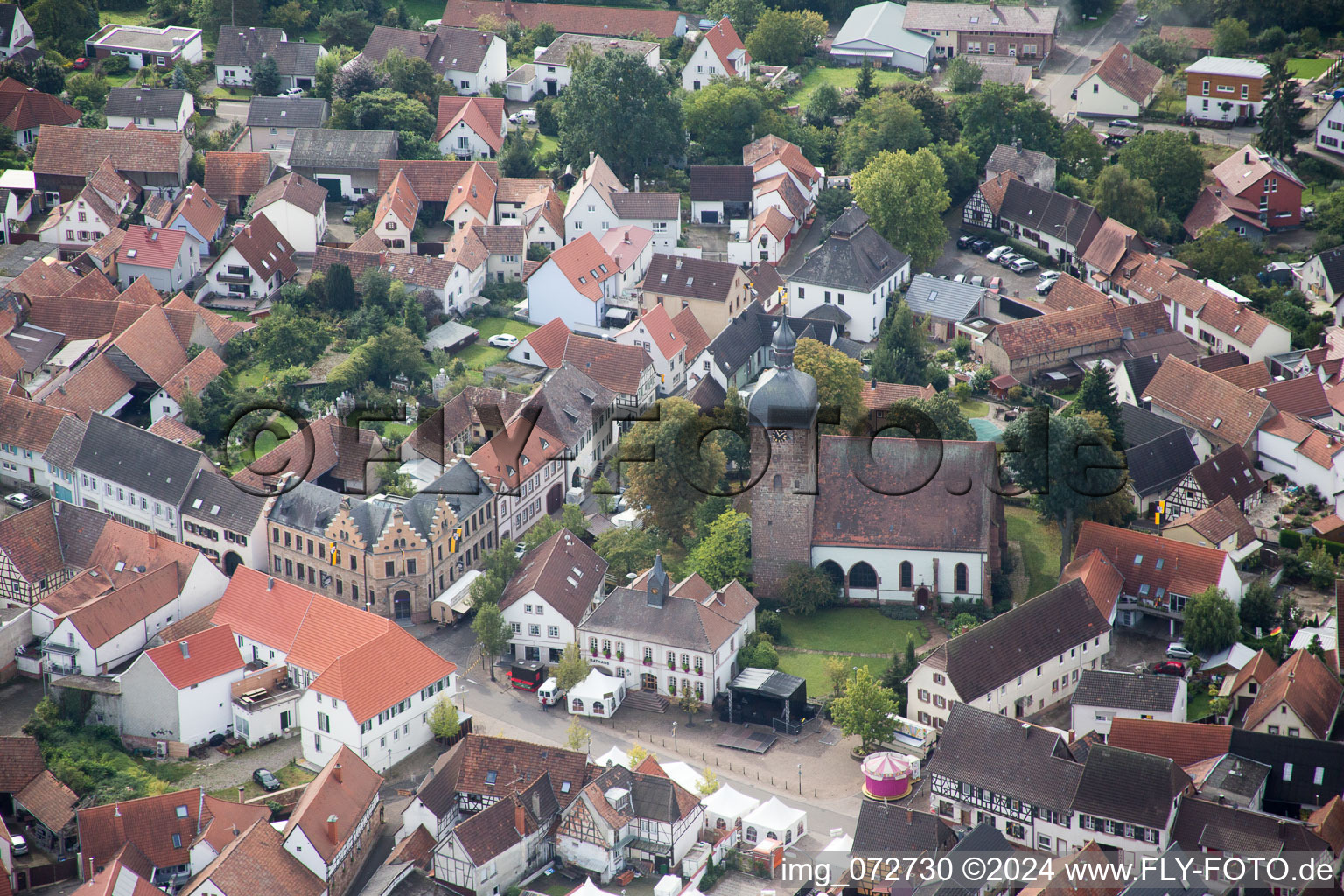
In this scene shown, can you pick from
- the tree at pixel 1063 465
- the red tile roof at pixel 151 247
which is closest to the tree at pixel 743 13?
the red tile roof at pixel 151 247

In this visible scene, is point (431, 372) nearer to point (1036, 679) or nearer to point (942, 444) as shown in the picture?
point (942, 444)

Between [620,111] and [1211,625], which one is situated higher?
[620,111]

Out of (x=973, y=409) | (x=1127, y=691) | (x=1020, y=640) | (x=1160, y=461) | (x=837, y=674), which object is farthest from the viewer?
(x=973, y=409)

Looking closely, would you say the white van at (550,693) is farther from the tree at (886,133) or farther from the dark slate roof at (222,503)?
the tree at (886,133)

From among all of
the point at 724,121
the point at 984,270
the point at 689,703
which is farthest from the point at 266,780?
the point at 724,121

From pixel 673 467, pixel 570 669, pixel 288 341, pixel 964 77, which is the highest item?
pixel 964 77

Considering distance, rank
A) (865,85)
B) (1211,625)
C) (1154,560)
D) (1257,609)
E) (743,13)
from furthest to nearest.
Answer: (743,13)
(865,85)
(1154,560)
(1257,609)
(1211,625)

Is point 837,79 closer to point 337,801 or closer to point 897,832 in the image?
point 897,832

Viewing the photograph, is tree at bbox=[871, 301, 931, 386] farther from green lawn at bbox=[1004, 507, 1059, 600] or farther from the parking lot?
the parking lot

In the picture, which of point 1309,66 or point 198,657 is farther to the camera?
point 1309,66
